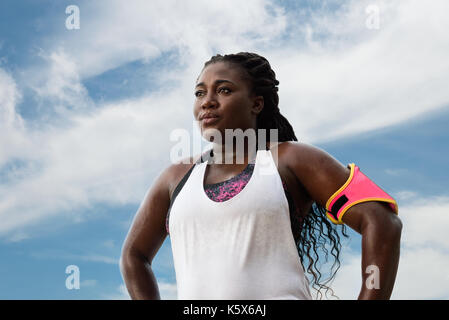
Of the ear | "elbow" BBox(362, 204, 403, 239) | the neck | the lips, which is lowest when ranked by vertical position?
"elbow" BBox(362, 204, 403, 239)

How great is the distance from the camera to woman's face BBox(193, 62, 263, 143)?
10.00 ft

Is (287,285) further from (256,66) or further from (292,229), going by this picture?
(256,66)

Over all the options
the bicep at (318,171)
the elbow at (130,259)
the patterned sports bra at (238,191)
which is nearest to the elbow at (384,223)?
the bicep at (318,171)

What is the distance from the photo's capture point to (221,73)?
314cm

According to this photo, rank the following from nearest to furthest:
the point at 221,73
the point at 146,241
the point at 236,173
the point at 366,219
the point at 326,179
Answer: the point at 366,219 → the point at 326,179 → the point at 236,173 → the point at 221,73 → the point at 146,241

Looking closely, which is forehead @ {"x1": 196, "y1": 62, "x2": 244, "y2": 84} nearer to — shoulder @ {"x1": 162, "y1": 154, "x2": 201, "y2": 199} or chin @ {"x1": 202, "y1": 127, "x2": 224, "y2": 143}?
chin @ {"x1": 202, "y1": 127, "x2": 224, "y2": 143}

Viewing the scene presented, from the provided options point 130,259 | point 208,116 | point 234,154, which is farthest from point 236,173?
point 130,259

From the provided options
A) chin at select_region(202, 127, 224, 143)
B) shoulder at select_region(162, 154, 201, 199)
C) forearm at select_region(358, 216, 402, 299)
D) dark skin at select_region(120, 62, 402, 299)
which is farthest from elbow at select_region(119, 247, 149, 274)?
forearm at select_region(358, 216, 402, 299)

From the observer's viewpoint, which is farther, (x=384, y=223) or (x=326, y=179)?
(x=326, y=179)

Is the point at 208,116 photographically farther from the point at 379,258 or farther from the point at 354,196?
the point at 379,258

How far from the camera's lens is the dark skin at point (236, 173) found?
259 centimetres

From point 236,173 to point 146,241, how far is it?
0.70 meters
